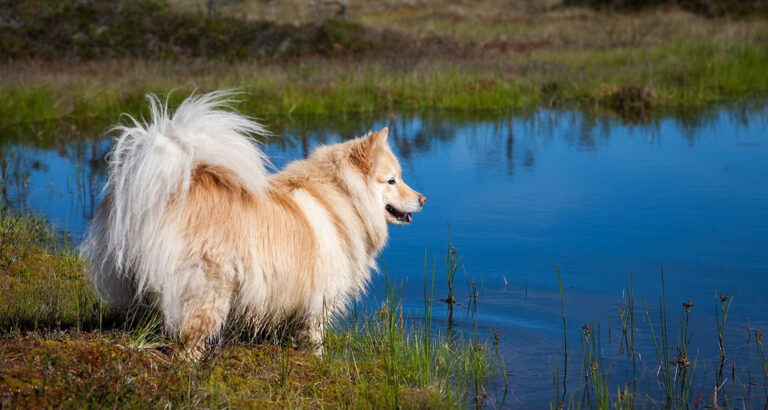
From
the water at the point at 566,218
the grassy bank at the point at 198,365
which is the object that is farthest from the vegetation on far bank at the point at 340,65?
the grassy bank at the point at 198,365

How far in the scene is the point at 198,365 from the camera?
362 cm

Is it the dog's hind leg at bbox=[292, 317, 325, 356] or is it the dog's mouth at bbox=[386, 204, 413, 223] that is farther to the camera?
the dog's mouth at bbox=[386, 204, 413, 223]

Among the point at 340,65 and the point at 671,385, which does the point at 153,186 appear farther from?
the point at 340,65

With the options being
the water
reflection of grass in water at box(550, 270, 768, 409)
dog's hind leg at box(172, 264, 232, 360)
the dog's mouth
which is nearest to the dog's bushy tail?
dog's hind leg at box(172, 264, 232, 360)

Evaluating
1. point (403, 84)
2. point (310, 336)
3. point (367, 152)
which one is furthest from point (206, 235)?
point (403, 84)

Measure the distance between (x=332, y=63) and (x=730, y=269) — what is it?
14.1 meters

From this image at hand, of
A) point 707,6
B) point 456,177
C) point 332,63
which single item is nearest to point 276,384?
point 456,177

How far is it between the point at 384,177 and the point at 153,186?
159cm

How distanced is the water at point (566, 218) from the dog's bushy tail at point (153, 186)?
6.19 feet

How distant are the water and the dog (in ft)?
4.18

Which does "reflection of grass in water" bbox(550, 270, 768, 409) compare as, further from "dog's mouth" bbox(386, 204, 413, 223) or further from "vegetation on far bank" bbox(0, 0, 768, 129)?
"vegetation on far bank" bbox(0, 0, 768, 129)

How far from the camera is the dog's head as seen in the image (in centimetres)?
462

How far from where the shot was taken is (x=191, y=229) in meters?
3.63

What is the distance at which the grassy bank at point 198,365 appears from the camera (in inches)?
128
